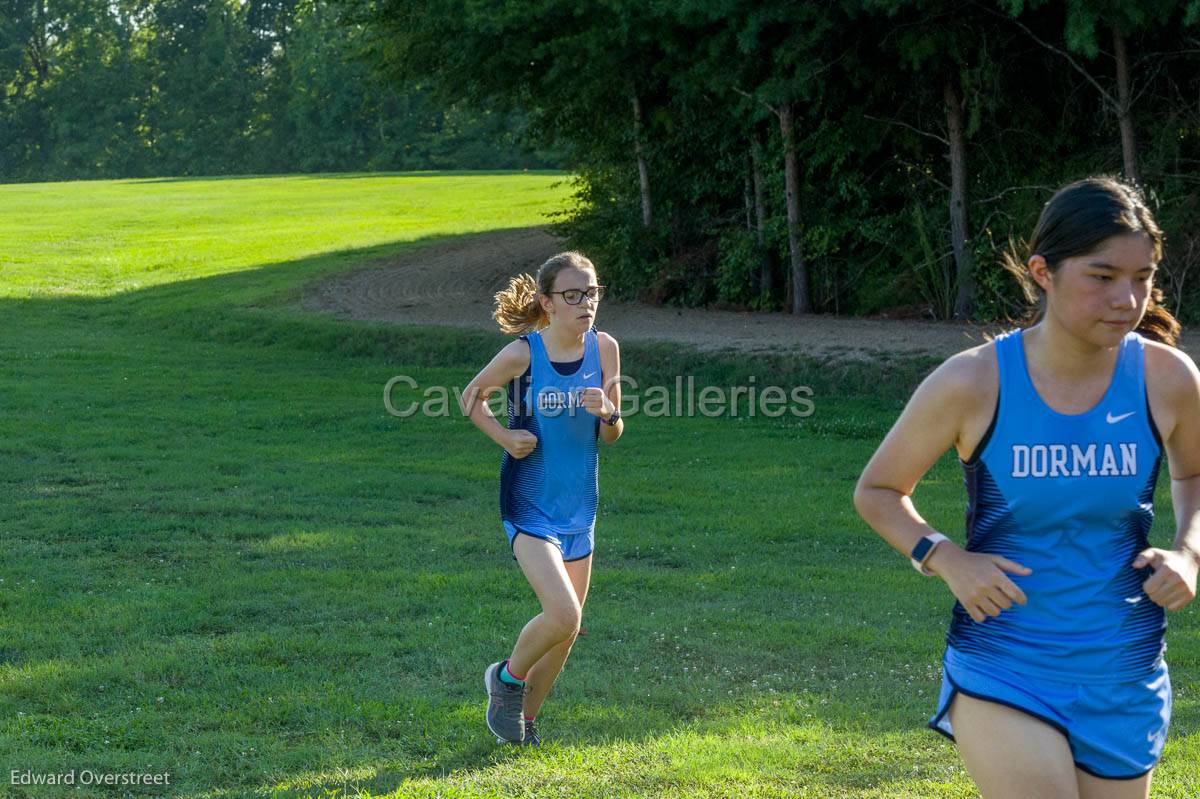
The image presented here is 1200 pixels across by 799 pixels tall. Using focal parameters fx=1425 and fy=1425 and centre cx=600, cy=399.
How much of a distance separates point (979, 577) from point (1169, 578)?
0.41 m

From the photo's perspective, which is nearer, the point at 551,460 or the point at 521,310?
the point at 551,460

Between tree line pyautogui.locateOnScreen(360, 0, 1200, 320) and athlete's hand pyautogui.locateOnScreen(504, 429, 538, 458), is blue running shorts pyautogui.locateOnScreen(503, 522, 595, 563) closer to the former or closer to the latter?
athlete's hand pyautogui.locateOnScreen(504, 429, 538, 458)

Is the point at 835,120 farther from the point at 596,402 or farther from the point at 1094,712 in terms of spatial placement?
the point at 1094,712

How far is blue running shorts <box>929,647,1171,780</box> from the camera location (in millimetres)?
3064

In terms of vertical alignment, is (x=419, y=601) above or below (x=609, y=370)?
below

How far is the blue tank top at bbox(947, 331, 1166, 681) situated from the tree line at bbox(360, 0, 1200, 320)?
43.6 feet

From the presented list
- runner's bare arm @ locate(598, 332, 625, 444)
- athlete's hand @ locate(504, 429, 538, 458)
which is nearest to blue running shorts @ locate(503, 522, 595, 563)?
athlete's hand @ locate(504, 429, 538, 458)

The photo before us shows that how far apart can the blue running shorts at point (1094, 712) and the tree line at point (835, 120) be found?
13.4 meters

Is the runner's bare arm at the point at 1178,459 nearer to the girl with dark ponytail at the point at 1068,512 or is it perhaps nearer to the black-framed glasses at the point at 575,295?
the girl with dark ponytail at the point at 1068,512

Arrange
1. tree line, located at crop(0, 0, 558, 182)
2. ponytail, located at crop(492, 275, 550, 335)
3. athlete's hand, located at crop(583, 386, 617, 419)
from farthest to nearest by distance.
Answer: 1. tree line, located at crop(0, 0, 558, 182)
2. ponytail, located at crop(492, 275, 550, 335)
3. athlete's hand, located at crop(583, 386, 617, 419)

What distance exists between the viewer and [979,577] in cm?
299

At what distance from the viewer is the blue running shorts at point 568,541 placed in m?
5.77

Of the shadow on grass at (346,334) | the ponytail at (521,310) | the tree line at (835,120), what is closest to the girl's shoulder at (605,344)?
the ponytail at (521,310)

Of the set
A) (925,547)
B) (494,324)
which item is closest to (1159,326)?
(925,547)
